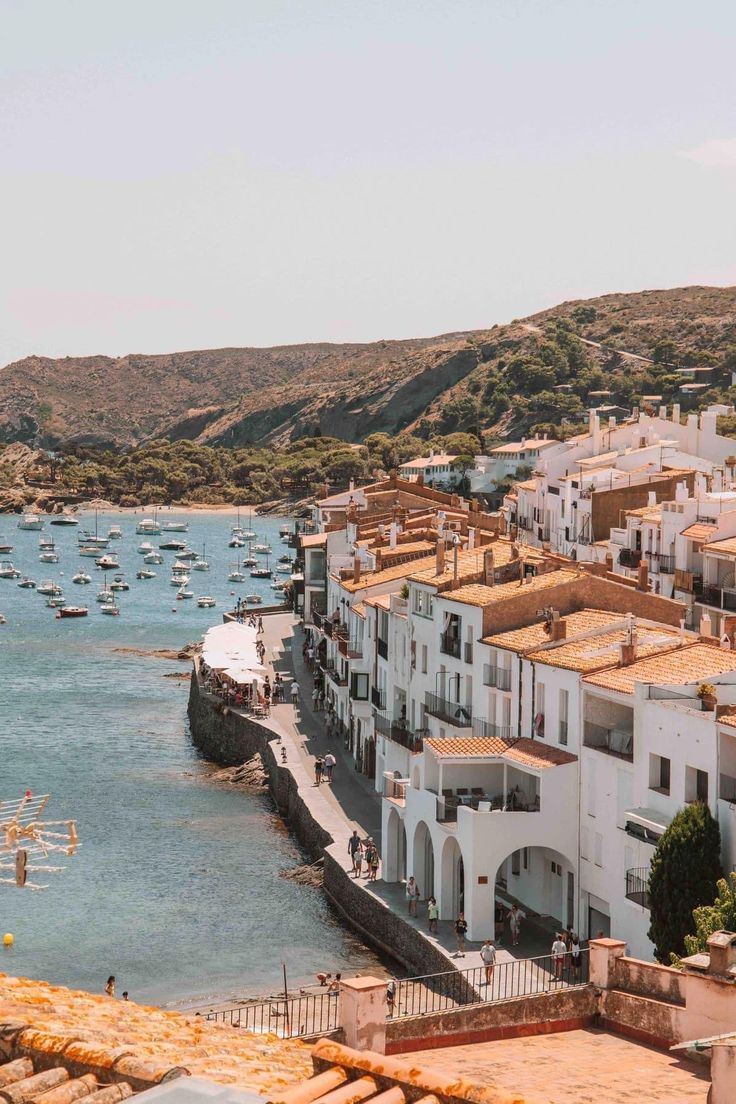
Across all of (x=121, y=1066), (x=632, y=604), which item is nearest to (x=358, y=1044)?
(x=121, y=1066)

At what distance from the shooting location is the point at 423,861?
44844mm

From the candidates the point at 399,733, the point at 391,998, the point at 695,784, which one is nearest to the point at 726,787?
the point at 695,784

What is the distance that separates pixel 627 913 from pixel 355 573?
1308 inches

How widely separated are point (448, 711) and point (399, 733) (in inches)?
124

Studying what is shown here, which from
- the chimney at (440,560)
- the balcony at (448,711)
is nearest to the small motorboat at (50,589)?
the chimney at (440,560)

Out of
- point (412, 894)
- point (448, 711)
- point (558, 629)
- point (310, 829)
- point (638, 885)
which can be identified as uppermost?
point (558, 629)

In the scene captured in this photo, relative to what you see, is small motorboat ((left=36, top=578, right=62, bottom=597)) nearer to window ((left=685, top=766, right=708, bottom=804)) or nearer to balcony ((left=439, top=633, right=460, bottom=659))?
balcony ((left=439, top=633, right=460, bottom=659))

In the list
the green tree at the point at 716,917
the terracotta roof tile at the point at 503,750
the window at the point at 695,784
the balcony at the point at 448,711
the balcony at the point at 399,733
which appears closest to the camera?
the green tree at the point at 716,917

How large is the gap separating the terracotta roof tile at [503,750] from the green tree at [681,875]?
638 cm

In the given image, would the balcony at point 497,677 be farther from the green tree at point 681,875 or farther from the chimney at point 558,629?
the green tree at point 681,875

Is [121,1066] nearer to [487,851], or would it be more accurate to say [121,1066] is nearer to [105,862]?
[487,851]

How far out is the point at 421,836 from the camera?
147 ft

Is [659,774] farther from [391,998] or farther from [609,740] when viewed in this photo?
[391,998]

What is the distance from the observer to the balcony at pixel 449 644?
51.1 m
